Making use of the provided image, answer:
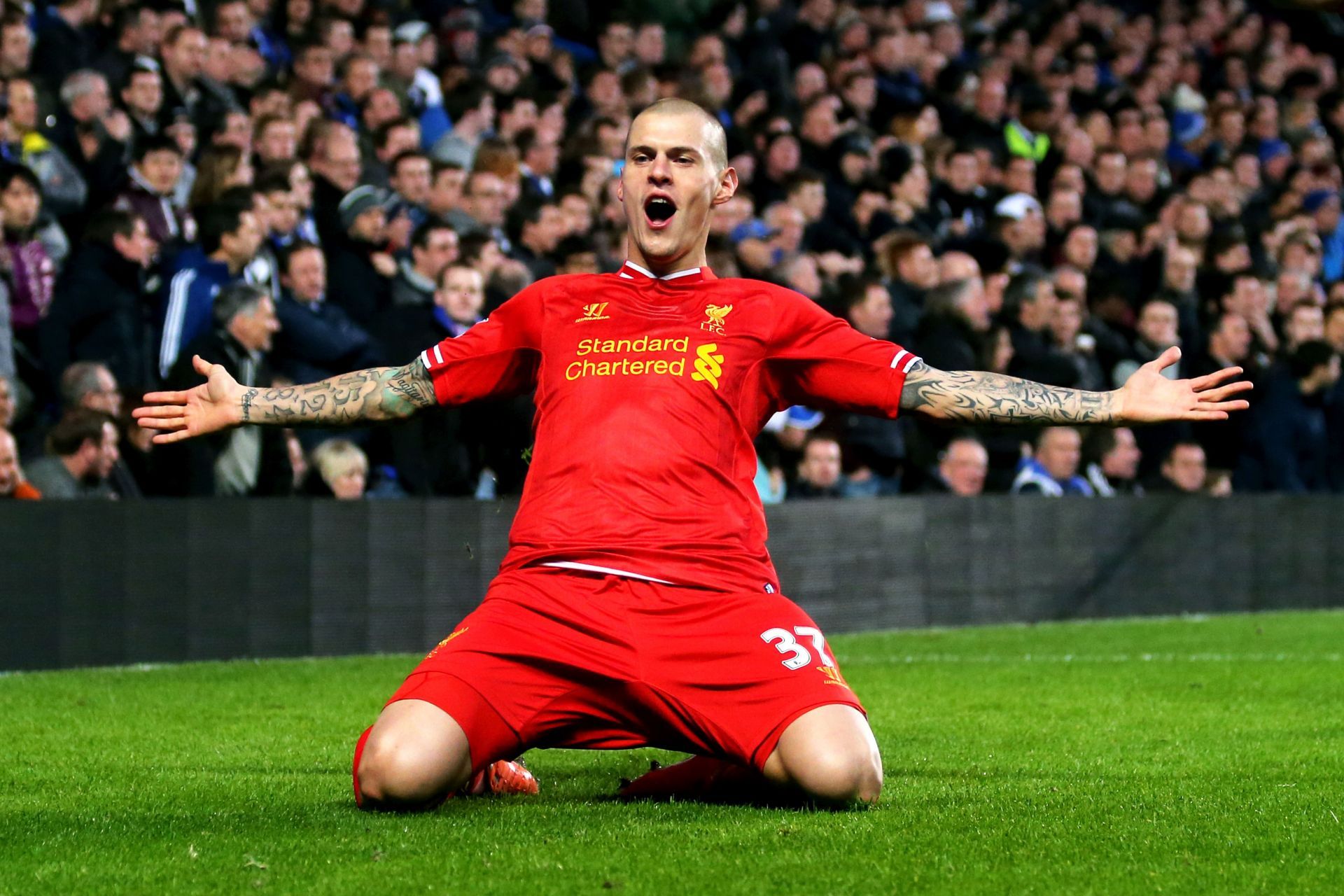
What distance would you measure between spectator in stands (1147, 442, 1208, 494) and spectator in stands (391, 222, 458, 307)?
18.5 feet

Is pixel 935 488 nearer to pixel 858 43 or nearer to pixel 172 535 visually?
pixel 172 535

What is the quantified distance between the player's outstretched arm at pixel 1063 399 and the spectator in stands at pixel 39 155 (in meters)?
6.60

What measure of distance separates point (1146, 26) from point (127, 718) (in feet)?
55.9

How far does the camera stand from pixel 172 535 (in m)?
9.23

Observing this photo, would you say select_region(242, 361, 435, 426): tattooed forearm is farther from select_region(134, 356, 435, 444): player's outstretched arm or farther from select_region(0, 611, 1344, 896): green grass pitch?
select_region(0, 611, 1344, 896): green grass pitch

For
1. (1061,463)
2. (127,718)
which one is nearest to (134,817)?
(127,718)

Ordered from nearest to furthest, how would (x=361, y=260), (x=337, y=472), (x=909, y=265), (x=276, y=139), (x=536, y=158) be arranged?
(x=337, y=472) → (x=361, y=260) → (x=276, y=139) → (x=536, y=158) → (x=909, y=265)

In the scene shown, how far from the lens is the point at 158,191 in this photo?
10.6 metres

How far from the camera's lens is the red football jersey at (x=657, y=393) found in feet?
17.2

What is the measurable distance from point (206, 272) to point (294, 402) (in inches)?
180

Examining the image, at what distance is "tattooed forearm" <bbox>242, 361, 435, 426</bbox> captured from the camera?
18.1ft

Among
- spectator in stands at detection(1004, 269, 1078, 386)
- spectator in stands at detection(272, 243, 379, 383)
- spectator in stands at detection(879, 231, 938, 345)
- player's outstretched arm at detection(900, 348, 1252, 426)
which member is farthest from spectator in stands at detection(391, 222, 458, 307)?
player's outstretched arm at detection(900, 348, 1252, 426)

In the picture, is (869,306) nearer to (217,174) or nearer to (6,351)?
(217,174)

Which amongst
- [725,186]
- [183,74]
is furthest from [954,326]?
[725,186]
